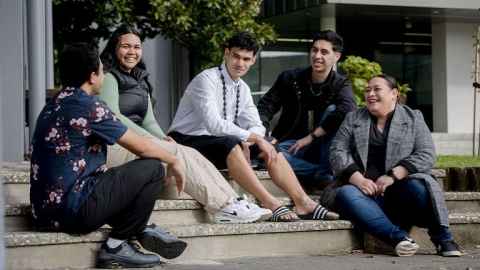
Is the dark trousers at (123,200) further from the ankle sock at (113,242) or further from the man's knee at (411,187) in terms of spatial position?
the man's knee at (411,187)

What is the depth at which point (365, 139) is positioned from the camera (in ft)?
24.5

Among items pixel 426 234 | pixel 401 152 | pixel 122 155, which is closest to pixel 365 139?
pixel 401 152

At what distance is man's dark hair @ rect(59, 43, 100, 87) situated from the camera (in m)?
5.98

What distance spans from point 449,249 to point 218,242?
64.8 inches

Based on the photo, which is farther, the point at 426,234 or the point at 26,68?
the point at 26,68

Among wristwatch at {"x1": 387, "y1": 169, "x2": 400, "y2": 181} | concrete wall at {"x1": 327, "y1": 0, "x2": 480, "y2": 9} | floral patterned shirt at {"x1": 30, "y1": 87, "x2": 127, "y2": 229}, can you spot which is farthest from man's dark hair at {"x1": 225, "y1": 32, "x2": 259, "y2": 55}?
concrete wall at {"x1": 327, "y1": 0, "x2": 480, "y2": 9}

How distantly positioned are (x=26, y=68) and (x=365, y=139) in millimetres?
3588

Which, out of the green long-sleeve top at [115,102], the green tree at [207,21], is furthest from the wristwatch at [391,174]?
the green tree at [207,21]

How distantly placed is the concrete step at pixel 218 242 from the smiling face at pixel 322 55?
1490mm

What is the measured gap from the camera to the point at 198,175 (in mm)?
6867

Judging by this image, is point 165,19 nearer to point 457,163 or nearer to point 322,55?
point 457,163

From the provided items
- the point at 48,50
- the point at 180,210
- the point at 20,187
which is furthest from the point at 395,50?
the point at 20,187

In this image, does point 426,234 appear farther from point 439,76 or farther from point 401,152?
point 439,76

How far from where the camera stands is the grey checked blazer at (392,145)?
7.38 m
